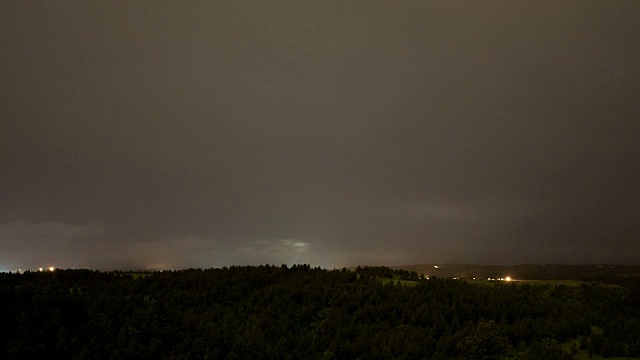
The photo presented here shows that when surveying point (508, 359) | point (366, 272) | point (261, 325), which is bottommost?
point (508, 359)

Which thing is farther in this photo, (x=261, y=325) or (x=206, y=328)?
(x=261, y=325)

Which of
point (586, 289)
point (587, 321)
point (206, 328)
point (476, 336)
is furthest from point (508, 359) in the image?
point (586, 289)

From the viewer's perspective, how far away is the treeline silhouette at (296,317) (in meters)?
17.3

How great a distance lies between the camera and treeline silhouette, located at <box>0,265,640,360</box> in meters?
17.3

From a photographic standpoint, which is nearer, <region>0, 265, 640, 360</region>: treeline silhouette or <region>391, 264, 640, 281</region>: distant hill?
<region>0, 265, 640, 360</region>: treeline silhouette

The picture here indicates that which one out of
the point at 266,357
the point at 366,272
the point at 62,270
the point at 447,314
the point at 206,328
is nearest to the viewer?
the point at 266,357

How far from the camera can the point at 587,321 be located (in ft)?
78.3

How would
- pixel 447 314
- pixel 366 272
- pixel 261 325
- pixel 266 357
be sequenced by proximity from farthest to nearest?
1. pixel 366 272
2. pixel 447 314
3. pixel 261 325
4. pixel 266 357

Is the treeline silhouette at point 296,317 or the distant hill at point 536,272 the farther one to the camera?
the distant hill at point 536,272

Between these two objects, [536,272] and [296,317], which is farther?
[536,272]

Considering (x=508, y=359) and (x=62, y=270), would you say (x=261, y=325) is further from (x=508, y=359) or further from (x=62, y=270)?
(x=62, y=270)

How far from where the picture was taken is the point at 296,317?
24.9 m

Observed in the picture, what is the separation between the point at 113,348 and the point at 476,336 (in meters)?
15.8

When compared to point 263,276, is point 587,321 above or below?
below
